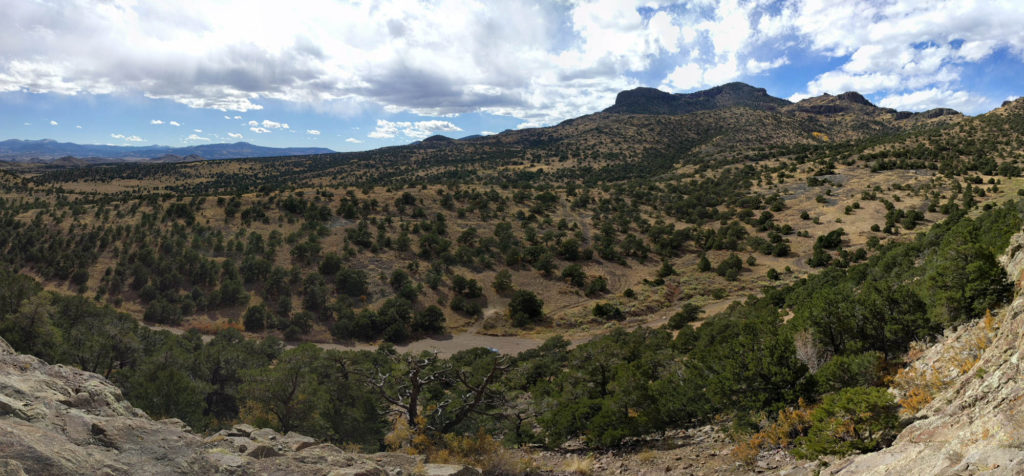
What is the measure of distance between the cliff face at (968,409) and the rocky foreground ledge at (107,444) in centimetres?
781

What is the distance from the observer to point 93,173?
127 m

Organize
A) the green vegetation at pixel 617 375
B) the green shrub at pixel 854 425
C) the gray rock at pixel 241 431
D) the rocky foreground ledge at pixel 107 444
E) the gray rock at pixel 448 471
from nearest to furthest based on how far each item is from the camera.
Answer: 1. the rocky foreground ledge at pixel 107 444
2. the green shrub at pixel 854 425
3. the gray rock at pixel 448 471
4. the gray rock at pixel 241 431
5. the green vegetation at pixel 617 375

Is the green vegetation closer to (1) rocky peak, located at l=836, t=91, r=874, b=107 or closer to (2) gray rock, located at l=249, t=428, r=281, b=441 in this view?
(2) gray rock, located at l=249, t=428, r=281, b=441

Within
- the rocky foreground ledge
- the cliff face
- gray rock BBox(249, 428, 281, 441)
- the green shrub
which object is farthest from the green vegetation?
the rocky foreground ledge

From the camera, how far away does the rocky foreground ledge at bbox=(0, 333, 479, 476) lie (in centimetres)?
561

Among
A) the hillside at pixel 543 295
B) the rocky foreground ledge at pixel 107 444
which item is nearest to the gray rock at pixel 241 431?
the rocky foreground ledge at pixel 107 444

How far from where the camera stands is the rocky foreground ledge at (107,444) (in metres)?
5.61

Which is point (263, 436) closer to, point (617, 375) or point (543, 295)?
point (617, 375)

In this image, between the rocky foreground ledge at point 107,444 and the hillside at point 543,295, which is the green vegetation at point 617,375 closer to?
the hillside at point 543,295

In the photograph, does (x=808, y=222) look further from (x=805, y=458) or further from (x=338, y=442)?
(x=338, y=442)

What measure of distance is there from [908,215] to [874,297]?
49.2m

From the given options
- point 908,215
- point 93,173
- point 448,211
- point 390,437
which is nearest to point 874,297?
point 390,437

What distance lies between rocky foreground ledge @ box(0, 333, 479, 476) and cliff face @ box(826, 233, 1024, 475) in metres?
7.81

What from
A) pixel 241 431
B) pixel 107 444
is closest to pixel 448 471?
pixel 241 431
